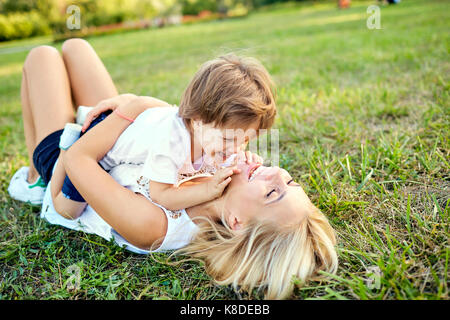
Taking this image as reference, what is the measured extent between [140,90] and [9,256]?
3660 mm

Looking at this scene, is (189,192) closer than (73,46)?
Yes

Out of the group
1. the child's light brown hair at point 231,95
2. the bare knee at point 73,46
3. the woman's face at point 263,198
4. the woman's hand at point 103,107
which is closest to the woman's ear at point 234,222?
the woman's face at point 263,198

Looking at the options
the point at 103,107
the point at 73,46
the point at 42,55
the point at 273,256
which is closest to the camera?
the point at 273,256

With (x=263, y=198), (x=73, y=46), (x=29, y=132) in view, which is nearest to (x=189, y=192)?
(x=263, y=198)

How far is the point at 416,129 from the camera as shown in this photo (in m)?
2.89

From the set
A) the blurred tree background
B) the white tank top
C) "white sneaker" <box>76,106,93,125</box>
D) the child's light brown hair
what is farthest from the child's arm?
the blurred tree background

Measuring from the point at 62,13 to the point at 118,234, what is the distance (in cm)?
2471

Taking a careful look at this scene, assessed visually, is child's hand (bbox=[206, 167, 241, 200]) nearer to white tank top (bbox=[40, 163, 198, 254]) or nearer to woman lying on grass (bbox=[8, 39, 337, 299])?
woman lying on grass (bbox=[8, 39, 337, 299])

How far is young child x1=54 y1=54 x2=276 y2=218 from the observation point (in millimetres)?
1795

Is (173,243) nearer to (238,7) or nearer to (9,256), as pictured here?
(9,256)

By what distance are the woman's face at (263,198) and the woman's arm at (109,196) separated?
0.40 metres

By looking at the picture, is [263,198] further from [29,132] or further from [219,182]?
[29,132]

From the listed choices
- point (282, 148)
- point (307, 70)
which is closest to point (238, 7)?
point (307, 70)

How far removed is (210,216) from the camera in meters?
1.93
